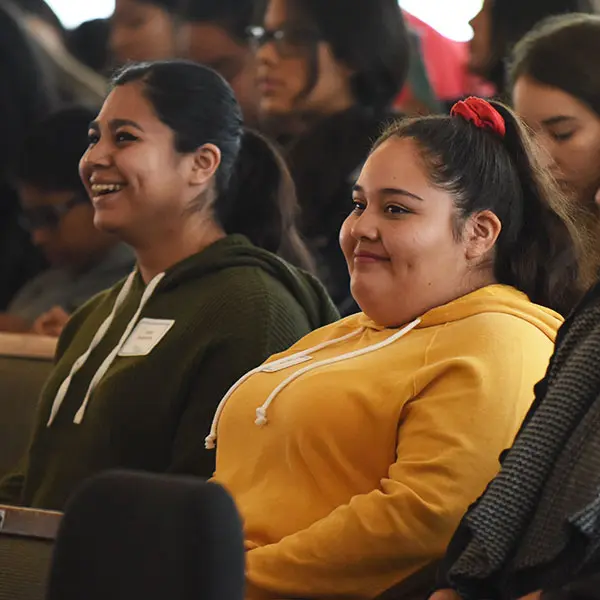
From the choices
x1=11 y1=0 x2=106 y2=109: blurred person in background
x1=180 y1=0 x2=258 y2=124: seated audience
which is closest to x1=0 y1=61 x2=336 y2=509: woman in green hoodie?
x1=180 y1=0 x2=258 y2=124: seated audience

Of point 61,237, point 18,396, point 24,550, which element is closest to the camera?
point 24,550

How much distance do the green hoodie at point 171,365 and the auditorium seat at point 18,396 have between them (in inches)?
11.1

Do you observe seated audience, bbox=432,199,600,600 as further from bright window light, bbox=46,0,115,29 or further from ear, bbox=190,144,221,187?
bright window light, bbox=46,0,115,29

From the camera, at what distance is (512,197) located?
6.03 ft

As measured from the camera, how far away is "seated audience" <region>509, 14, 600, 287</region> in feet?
7.21

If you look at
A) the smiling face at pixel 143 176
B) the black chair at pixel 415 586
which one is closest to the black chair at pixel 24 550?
the black chair at pixel 415 586

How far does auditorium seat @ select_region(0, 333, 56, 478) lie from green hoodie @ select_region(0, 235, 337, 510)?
0.28 metres

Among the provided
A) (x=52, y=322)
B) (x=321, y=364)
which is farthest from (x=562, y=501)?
(x=52, y=322)

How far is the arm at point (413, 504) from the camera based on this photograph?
5.24ft

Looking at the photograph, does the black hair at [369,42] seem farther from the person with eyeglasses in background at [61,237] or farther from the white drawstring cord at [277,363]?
the white drawstring cord at [277,363]

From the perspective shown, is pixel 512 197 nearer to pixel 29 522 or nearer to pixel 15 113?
pixel 29 522

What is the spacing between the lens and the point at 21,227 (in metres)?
3.72

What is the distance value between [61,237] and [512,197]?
178cm

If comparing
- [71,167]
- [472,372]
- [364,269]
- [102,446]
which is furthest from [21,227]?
[472,372]
